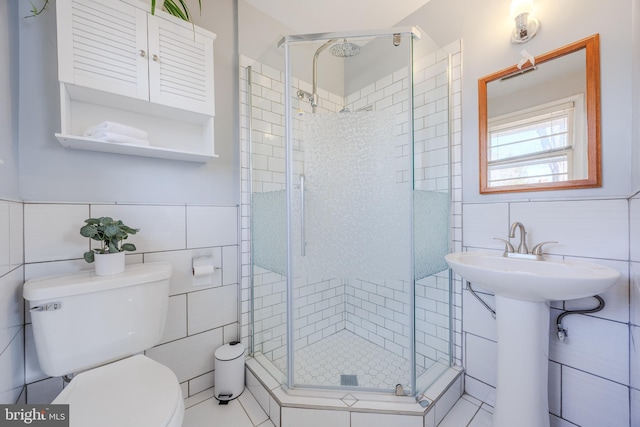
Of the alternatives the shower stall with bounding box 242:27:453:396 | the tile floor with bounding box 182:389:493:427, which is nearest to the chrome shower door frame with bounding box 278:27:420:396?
the shower stall with bounding box 242:27:453:396

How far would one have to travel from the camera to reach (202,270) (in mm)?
1469

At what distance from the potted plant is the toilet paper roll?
37 centimetres

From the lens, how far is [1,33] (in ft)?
3.09

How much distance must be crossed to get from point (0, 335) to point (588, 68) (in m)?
2.49

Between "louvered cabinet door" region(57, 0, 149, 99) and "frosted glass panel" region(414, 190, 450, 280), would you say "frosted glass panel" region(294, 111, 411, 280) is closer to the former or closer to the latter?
"frosted glass panel" region(414, 190, 450, 280)

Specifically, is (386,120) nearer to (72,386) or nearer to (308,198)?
(308,198)

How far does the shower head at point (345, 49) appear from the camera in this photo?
4.72 ft

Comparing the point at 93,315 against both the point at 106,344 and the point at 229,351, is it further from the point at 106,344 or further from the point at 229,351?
the point at 229,351

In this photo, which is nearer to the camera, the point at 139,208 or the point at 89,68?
the point at 89,68

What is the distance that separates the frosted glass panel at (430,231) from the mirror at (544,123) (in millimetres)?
253

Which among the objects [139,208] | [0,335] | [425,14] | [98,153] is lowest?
[0,335]

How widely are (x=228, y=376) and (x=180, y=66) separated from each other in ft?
5.70

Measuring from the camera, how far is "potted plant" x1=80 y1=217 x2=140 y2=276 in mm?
1087

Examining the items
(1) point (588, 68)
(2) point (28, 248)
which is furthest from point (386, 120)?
(2) point (28, 248)
